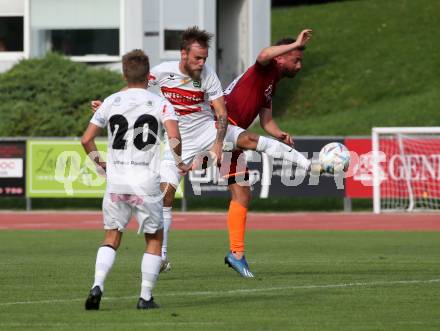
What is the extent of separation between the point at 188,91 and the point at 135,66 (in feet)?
10.00

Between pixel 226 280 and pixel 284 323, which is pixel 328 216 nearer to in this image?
pixel 226 280

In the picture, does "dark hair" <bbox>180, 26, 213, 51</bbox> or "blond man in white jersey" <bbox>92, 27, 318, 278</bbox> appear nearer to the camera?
"dark hair" <bbox>180, 26, 213, 51</bbox>

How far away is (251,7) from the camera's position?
36.5 m

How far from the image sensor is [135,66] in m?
9.31

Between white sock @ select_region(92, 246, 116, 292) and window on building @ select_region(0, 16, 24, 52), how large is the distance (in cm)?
2479

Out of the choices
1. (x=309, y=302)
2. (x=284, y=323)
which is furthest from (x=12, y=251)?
(x=284, y=323)

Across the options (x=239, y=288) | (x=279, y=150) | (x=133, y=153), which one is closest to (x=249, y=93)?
(x=279, y=150)

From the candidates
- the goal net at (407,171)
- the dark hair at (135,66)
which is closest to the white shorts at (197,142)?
the dark hair at (135,66)

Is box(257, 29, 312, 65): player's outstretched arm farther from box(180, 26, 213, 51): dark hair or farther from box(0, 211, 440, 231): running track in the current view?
box(0, 211, 440, 231): running track

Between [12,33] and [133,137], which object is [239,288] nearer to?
[133,137]

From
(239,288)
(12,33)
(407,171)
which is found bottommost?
(239,288)

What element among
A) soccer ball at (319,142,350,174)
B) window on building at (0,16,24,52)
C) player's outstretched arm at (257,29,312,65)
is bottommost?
soccer ball at (319,142,350,174)

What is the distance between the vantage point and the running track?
22438 mm

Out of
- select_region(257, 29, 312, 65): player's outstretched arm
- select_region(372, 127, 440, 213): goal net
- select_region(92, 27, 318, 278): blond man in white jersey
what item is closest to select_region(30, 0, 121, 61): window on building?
select_region(372, 127, 440, 213): goal net
